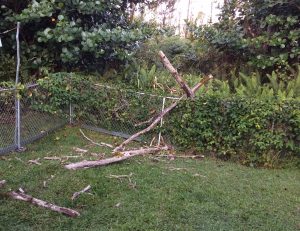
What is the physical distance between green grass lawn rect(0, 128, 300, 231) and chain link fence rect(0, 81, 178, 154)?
1.83 feet

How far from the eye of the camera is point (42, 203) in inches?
162

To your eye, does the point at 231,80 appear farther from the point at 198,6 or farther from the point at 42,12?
the point at 198,6

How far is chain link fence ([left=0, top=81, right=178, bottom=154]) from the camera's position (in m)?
6.21

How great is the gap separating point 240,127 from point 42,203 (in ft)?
11.1

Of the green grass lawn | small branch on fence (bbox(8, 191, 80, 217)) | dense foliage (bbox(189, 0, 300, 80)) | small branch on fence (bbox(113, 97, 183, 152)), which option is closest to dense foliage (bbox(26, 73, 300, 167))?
small branch on fence (bbox(113, 97, 183, 152))

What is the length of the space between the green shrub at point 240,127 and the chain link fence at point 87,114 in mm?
438

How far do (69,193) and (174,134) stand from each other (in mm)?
2751

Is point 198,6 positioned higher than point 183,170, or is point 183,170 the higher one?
point 198,6

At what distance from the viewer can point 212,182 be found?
525 centimetres

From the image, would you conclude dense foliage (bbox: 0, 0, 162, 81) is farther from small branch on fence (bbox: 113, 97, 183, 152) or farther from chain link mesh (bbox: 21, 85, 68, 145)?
small branch on fence (bbox: 113, 97, 183, 152)

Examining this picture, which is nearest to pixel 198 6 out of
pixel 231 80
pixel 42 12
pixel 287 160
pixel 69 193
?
pixel 231 80

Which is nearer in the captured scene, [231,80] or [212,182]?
[212,182]

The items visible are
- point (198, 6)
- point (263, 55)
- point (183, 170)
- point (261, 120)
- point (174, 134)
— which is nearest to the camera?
point (183, 170)

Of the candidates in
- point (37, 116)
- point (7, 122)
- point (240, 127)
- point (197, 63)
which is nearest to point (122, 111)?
point (37, 116)
